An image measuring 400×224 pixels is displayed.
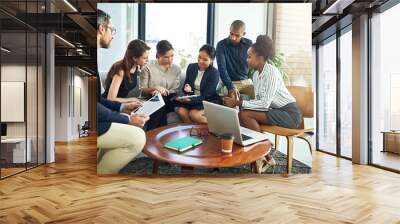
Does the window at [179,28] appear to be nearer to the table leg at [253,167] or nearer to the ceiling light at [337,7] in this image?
the table leg at [253,167]

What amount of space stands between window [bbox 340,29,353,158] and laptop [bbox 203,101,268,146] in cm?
316

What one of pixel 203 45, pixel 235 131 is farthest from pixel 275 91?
pixel 203 45

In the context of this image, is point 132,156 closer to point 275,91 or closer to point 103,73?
point 103,73

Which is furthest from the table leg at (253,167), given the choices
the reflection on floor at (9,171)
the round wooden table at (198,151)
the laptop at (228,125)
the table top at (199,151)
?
the reflection on floor at (9,171)

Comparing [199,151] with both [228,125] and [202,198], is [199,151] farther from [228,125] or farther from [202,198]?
[202,198]

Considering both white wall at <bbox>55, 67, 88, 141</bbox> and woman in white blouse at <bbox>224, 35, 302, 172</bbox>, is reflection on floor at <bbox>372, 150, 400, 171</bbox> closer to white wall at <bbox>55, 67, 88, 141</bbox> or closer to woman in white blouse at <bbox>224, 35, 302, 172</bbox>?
woman in white blouse at <bbox>224, 35, 302, 172</bbox>

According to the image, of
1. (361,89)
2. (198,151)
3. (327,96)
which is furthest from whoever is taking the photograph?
(327,96)

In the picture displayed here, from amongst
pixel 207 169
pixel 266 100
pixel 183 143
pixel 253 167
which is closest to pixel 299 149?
pixel 253 167

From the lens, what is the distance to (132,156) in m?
5.99

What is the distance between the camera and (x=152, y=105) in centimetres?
603

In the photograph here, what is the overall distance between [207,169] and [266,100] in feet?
4.94

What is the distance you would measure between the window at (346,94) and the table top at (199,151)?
10.2 ft

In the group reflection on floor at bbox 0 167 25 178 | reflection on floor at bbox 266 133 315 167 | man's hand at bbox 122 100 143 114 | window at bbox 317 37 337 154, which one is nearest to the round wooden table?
reflection on floor at bbox 266 133 315 167

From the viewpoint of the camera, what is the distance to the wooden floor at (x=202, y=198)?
12.2ft
